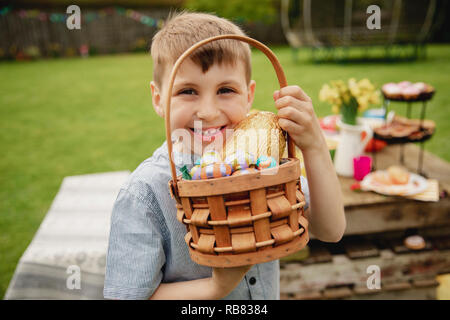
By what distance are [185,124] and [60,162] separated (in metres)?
4.41

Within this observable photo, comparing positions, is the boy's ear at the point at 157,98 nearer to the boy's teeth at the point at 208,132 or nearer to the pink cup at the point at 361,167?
the boy's teeth at the point at 208,132

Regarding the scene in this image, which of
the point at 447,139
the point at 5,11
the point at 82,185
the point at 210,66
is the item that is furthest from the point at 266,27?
the point at 210,66

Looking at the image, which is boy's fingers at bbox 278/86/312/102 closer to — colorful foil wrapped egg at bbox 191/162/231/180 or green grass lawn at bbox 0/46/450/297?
colorful foil wrapped egg at bbox 191/162/231/180

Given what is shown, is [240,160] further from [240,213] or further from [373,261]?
[373,261]

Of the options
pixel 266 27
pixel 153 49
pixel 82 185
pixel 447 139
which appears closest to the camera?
pixel 153 49

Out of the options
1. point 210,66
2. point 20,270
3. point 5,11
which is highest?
point 5,11

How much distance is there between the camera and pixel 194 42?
1.13m

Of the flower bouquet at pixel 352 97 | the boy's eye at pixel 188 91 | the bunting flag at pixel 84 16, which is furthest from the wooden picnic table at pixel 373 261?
the bunting flag at pixel 84 16

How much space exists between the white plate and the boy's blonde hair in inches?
55.4

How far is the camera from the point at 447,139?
488 cm

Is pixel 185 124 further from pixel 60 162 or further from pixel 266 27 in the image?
pixel 266 27

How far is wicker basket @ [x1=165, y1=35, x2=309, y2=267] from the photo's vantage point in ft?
2.75

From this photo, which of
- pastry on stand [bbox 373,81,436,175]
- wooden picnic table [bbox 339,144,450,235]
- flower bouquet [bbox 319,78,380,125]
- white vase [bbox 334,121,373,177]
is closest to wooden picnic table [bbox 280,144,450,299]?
wooden picnic table [bbox 339,144,450,235]

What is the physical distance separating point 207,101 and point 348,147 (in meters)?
1.82
